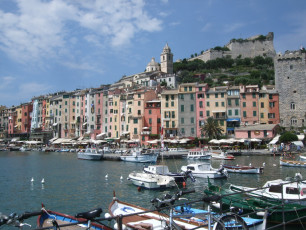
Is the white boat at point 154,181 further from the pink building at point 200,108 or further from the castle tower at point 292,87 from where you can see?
the castle tower at point 292,87

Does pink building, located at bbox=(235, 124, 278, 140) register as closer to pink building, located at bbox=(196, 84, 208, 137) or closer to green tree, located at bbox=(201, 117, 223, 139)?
green tree, located at bbox=(201, 117, 223, 139)

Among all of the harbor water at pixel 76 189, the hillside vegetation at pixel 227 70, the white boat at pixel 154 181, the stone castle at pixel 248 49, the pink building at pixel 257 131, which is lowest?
the harbor water at pixel 76 189

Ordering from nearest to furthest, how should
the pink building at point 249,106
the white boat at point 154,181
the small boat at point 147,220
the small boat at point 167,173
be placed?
the small boat at point 147,220 → the white boat at point 154,181 → the small boat at point 167,173 → the pink building at point 249,106

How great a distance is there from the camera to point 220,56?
130125 millimetres

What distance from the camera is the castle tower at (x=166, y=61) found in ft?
411

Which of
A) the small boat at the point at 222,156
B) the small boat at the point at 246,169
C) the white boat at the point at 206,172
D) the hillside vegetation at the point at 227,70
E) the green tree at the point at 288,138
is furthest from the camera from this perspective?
the hillside vegetation at the point at 227,70

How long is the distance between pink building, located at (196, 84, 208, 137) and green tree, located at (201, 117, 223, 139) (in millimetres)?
4261

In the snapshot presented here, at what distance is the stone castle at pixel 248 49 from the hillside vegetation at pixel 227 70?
14.8 ft

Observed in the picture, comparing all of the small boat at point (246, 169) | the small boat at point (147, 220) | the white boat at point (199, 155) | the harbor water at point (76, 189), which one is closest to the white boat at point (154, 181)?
the harbor water at point (76, 189)

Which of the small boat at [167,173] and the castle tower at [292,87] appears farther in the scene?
the castle tower at [292,87]

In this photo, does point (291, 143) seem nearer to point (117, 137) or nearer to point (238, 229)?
point (117, 137)

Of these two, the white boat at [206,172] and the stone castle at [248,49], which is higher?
the stone castle at [248,49]

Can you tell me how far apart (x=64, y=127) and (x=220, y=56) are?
72.2 m

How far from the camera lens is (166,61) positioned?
12531 cm
